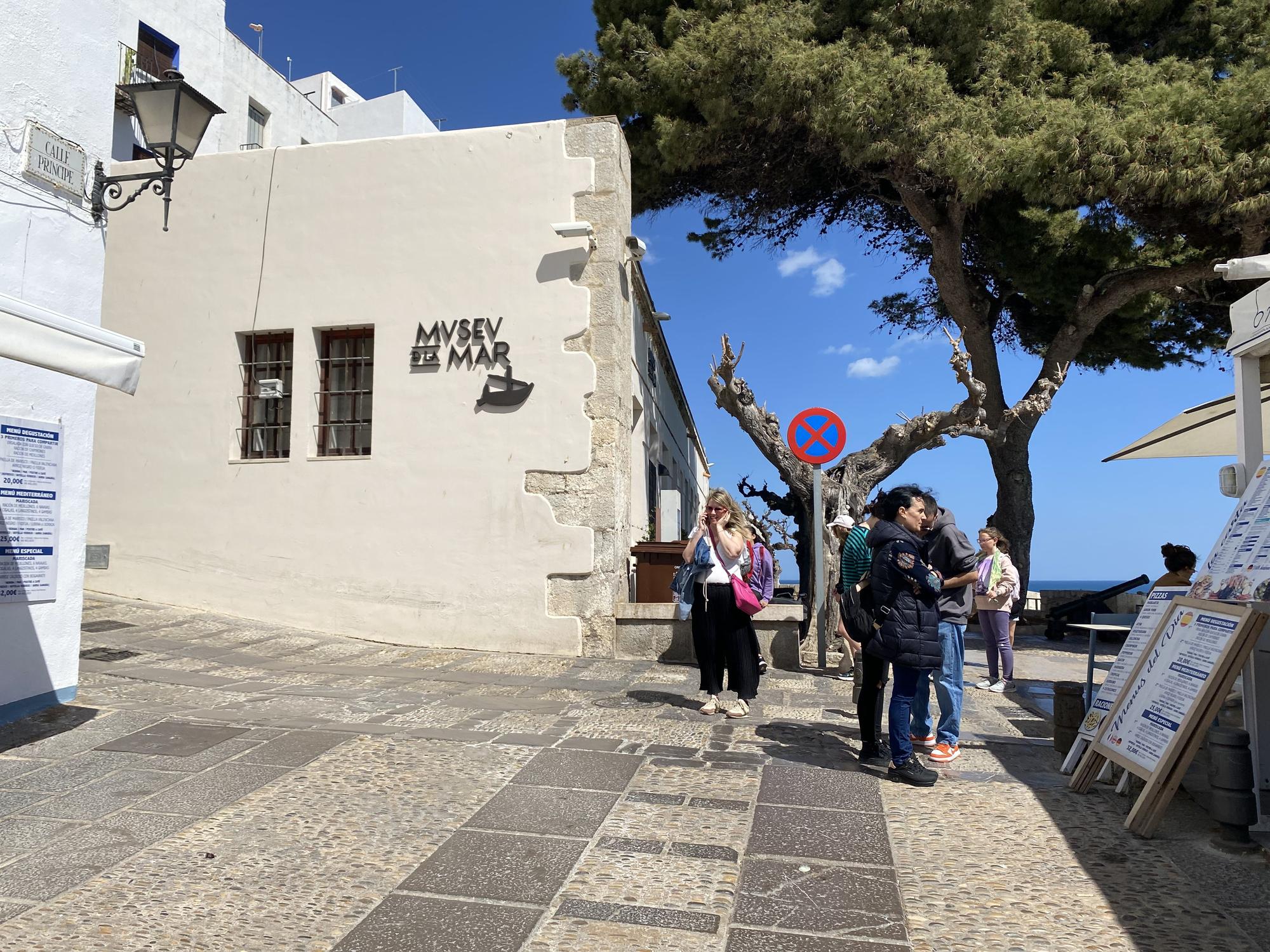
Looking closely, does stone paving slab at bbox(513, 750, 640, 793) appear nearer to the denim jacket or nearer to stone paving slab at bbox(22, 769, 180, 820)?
the denim jacket

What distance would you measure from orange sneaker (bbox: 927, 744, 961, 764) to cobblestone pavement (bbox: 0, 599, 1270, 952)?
0.09 meters

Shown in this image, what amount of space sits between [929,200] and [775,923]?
1232cm

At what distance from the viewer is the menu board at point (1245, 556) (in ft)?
12.0

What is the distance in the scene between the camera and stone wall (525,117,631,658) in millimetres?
8055

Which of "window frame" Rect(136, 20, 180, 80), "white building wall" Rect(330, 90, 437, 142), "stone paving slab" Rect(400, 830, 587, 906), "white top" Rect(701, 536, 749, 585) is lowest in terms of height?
"stone paving slab" Rect(400, 830, 587, 906)

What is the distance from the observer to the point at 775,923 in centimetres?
277

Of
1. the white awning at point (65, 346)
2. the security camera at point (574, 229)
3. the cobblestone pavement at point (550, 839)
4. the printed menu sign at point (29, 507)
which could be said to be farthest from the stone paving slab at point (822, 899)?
the security camera at point (574, 229)

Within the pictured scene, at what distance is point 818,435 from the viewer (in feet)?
24.7

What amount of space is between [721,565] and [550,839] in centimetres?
267

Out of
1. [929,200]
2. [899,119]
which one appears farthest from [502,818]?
[929,200]

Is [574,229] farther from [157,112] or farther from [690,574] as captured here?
[690,574]

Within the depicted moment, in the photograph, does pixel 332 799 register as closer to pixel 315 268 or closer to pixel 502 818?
pixel 502 818

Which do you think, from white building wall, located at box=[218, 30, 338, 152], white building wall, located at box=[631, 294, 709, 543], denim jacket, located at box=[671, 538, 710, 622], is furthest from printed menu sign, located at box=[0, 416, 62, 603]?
white building wall, located at box=[218, 30, 338, 152]

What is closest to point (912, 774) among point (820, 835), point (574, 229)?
point (820, 835)
